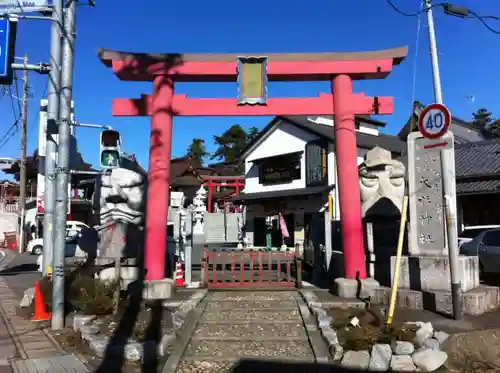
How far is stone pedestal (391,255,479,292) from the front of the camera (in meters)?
8.55

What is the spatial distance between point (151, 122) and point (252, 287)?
4.59 metres

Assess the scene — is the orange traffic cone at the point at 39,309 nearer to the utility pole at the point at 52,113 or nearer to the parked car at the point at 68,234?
the utility pole at the point at 52,113

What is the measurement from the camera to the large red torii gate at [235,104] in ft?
34.1

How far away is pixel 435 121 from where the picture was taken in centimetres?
783

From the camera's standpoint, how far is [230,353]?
6270mm

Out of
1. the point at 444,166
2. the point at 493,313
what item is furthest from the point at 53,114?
the point at 493,313

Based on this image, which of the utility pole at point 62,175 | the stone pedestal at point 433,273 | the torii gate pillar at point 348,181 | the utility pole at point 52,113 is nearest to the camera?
the utility pole at point 62,175

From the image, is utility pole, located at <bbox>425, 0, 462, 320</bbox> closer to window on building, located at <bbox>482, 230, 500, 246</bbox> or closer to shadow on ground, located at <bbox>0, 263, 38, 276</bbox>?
window on building, located at <bbox>482, 230, 500, 246</bbox>

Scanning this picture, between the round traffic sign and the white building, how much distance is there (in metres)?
16.8

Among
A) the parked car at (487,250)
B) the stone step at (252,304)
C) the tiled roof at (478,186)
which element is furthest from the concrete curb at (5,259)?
the tiled roof at (478,186)

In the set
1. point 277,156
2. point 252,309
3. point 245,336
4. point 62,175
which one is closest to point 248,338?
point 245,336

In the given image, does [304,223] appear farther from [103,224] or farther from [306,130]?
[103,224]

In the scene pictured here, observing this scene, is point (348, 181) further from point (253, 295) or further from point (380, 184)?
point (253, 295)

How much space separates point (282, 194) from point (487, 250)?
15.9 m
